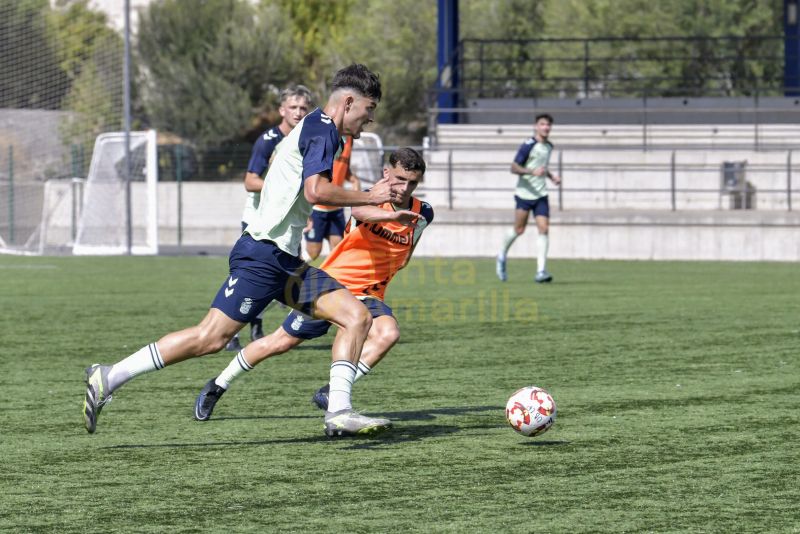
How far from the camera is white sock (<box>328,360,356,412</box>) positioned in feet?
22.2

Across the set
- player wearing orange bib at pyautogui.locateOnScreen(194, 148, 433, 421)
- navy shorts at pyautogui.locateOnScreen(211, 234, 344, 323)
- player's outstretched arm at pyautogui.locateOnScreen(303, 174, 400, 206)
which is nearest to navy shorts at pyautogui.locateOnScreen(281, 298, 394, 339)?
player wearing orange bib at pyautogui.locateOnScreen(194, 148, 433, 421)

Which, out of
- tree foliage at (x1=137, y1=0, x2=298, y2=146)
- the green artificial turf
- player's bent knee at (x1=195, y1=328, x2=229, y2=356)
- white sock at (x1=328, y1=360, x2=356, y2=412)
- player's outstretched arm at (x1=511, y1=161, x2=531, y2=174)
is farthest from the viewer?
tree foliage at (x1=137, y1=0, x2=298, y2=146)

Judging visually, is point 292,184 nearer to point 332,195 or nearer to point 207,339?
point 332,195

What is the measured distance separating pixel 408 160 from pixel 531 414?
1573mm

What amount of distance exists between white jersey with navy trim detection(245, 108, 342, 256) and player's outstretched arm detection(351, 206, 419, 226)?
26cm

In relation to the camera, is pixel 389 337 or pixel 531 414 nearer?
pixel 531 414

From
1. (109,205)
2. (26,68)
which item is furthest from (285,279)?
(26,68)

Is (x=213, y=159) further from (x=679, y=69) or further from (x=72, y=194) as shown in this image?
(x=679, y=69)

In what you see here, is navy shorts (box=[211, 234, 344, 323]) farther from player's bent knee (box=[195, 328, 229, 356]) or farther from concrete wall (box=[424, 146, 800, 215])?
concrete wall (box=[424, 146, 800, 215])

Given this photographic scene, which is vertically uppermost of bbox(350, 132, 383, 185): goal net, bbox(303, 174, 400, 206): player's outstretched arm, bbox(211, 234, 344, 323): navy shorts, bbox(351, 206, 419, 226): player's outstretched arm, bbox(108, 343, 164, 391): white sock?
bbox(350, 132, 383, 185): goal net

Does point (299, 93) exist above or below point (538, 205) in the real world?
above

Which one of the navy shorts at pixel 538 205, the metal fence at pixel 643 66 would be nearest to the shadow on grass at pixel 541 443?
the navy shorts at pixel 538 205

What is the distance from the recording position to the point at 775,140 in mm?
30188

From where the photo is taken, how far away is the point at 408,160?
24.5ft
